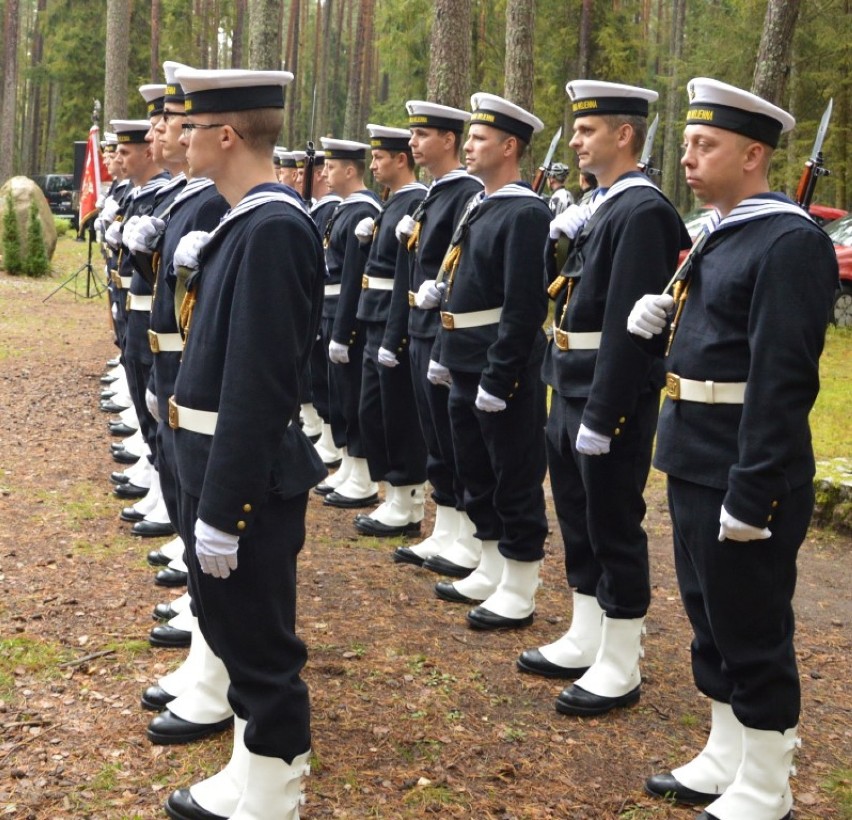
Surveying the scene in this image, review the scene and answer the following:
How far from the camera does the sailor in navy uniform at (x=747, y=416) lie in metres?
3.30

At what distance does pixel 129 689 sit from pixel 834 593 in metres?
3.88

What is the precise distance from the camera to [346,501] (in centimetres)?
791

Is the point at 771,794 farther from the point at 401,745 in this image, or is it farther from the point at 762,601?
the point at 401,745

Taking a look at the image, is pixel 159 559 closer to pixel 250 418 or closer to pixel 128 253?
pixel 128 253

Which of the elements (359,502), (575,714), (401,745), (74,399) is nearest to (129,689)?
(401,745)

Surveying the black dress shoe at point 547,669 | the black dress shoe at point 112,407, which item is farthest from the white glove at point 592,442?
the black dress shoe at point 112,407

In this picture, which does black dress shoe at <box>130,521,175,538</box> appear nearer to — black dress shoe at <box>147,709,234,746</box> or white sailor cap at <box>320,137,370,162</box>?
black dress shoe at <box>147,709,234,746</box>

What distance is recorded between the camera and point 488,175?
5.57m

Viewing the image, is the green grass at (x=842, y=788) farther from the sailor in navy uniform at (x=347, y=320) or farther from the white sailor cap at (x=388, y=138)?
the white sailor cap at (x=388, y=138)

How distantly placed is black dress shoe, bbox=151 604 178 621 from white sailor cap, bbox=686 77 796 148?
327 cm

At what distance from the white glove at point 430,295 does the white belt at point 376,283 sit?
122 cm

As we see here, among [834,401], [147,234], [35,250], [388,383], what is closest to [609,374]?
[147,234]

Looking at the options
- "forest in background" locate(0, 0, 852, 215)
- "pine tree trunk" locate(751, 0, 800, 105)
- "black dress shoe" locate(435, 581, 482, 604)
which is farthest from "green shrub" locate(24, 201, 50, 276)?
"black dress shoe" locate(435, 581, 482, 604)

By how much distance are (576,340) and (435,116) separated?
2113mm
